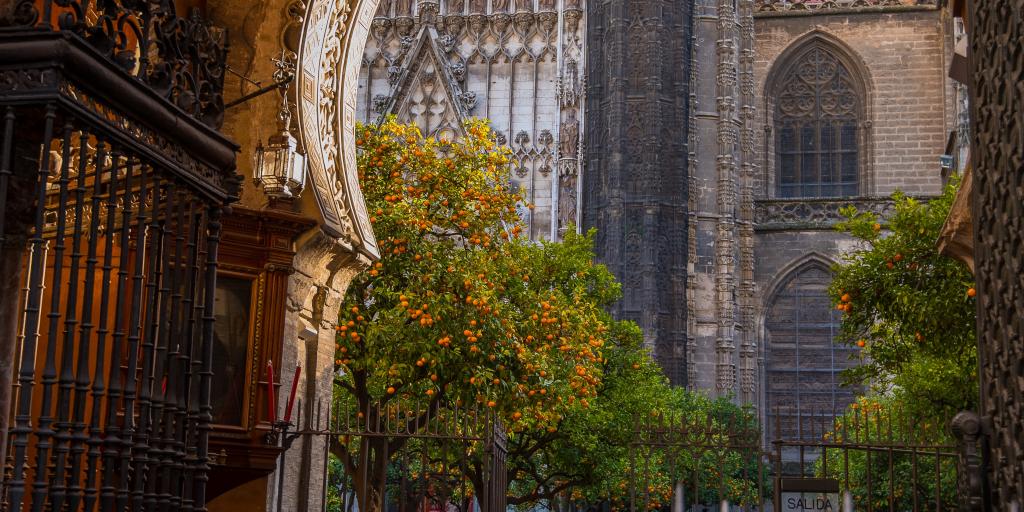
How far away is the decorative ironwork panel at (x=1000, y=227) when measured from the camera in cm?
730

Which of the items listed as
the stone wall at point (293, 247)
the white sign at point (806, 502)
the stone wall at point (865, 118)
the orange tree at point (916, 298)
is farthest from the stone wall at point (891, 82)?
the stone wall at point (293, 247)

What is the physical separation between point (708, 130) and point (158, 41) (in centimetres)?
3495

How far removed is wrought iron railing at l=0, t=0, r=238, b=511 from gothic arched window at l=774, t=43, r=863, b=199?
37.8 meters

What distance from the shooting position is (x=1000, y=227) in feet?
25.5

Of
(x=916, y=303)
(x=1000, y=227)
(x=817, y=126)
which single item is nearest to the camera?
(x=1000, y=227)

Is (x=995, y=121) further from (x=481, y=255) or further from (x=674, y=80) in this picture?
(x=674, y=80)

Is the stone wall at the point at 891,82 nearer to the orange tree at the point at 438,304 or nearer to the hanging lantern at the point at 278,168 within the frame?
the orange tree at the point at 438,304

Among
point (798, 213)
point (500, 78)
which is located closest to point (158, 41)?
point (500, 78)

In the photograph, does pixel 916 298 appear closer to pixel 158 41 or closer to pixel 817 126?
pixel 158 41

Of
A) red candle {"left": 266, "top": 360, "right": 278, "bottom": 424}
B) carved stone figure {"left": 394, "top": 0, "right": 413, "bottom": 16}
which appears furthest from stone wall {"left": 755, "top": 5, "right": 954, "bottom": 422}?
red candle {"left": 266, "top": 360, "right": 278, "bottom": 424}

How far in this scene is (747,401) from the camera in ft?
129

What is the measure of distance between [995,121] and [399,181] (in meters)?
9.95

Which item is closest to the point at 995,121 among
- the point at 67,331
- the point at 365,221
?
the point at 365,221

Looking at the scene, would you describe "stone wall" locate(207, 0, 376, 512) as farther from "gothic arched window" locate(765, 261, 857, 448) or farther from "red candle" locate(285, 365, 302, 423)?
"gothic arched window" locate(765, 261, 857, 448)
